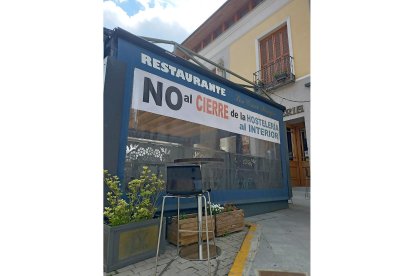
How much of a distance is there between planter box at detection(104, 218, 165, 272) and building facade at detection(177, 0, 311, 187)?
21.1 ft

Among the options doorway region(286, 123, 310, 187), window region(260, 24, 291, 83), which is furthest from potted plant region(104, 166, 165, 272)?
window region(260, 24, 291, 83)

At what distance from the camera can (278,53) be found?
1044cm

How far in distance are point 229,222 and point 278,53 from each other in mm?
9397

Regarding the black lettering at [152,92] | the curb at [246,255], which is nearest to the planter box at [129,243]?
the curb at [246,255]

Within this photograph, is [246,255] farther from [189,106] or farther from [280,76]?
[280,76]

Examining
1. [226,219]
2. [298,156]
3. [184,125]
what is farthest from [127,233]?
[298,156]

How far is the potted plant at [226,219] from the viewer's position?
11.0 ft

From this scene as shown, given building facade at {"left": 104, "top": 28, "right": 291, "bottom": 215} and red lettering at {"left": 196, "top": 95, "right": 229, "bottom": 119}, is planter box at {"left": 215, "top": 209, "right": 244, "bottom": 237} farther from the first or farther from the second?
red lettering at {"left": 196, "top": 95, "right": 229, "bottom": 119}

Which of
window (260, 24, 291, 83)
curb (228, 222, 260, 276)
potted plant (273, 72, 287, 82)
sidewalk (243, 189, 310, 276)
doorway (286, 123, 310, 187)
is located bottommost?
sidewalk (243, 189, 310, 276)

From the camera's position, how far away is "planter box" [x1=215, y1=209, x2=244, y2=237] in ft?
11.0

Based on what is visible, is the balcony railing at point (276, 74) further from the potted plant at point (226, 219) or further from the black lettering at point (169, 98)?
the potted plant at point (226, 219)
